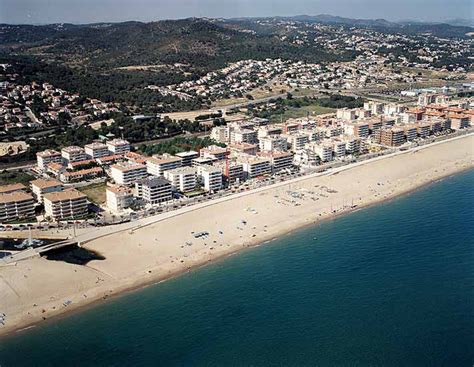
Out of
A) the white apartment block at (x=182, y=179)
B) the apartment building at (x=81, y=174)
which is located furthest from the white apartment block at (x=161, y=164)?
the apartment building at (x=81, y=174)

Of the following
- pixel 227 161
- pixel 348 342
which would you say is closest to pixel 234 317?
pixel 348 342

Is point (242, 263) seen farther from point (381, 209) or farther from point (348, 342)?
point (381, 209)

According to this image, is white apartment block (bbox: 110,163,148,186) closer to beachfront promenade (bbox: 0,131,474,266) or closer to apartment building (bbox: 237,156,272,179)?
beachfront promenade (bbox: 0,131,474,266)

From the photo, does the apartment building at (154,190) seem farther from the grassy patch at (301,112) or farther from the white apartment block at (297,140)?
the grassy patch at (301,112)

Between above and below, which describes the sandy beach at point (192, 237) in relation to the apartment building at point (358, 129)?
below

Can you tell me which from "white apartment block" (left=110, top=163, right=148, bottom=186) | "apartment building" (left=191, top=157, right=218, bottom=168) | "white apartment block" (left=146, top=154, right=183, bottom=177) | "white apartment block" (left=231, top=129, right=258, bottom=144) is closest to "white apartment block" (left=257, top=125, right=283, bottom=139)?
"white apartment block" (left=231, top=129, right=258, bottom=144)

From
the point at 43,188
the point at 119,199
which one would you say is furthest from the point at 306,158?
the point at 43,188
